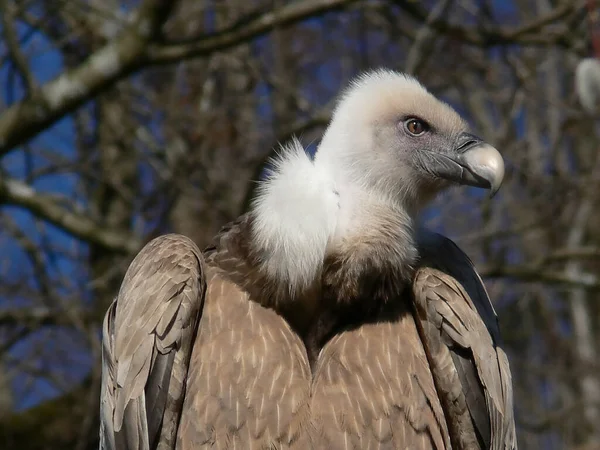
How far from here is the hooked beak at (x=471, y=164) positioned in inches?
167

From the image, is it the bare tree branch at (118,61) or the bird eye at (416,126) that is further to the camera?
the bare tree branch at (118,61)

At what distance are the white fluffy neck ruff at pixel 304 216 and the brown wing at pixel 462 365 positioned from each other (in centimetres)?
41

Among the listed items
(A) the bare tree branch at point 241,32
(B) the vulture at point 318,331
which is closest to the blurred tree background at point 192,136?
(A) the bare tree branch at point 241,32

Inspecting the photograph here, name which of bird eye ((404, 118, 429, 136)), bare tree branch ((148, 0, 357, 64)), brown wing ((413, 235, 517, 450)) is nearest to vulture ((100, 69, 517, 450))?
brown wing ((413, 235, 517, 450))

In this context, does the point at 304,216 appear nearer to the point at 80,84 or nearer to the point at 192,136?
the point at 80,84

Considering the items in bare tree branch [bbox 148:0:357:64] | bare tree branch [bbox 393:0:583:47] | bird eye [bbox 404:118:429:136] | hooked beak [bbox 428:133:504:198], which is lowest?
hooked beak [bbox 428:133:504:198]

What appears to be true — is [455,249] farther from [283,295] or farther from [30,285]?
[30,285]

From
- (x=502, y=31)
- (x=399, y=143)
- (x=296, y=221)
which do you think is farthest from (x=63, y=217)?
(x=296, y=221)

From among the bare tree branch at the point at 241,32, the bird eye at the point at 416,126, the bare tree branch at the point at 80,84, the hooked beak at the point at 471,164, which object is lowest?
the hooked beak at the point at 471,164

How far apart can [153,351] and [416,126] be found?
154 cm

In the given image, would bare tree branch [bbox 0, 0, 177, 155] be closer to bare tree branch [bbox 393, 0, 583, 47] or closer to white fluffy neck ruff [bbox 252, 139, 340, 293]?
bare tree branch [bbox 393, 0, 583, 47]

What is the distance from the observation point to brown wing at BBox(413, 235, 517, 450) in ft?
13.9

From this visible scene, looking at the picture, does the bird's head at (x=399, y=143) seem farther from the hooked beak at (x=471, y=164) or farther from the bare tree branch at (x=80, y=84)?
the bare tree branch at (x=80, y=84)

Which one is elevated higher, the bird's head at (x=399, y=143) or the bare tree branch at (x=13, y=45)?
the bare tree branch at (x=13, y=45)
